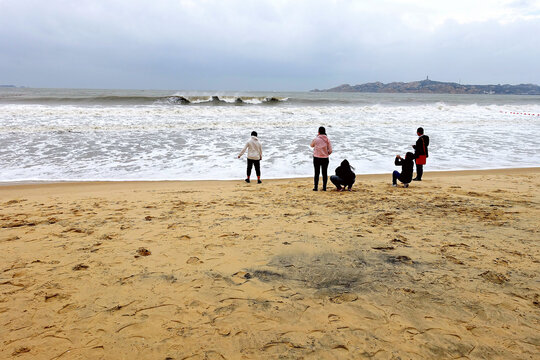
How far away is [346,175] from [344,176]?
0.05 meters

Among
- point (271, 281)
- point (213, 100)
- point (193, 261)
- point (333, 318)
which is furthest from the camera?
point (213, 100)

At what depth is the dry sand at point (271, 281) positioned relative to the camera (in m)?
2.40

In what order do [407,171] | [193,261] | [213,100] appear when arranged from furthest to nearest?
[213,100], [407,171], [193,261]

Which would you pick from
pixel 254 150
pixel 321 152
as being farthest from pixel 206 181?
pixel 321 152

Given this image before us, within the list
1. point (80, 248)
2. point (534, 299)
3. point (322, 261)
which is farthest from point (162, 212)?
point (534, 299)

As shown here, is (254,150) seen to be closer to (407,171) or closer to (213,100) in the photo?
(407,171)

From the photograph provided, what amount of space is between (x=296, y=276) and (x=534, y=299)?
2.06 m

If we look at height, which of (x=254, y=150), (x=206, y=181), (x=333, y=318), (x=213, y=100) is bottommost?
(x=206, y=181)

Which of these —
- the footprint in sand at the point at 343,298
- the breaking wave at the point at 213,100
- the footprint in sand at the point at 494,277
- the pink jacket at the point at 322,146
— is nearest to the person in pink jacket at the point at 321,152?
the pink jacket at the point at 322,146

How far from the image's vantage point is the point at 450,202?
6.07 meters

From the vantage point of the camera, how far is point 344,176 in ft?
24.4

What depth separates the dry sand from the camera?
240 centimetres

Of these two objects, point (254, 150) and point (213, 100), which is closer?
point (254, 150)

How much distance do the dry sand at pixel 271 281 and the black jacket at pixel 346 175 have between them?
1.48m
